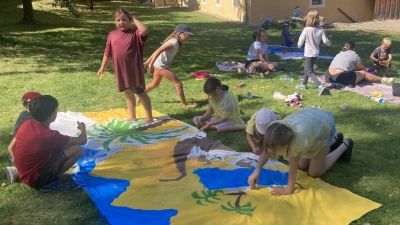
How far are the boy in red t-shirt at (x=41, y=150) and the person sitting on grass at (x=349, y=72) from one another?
5.97m

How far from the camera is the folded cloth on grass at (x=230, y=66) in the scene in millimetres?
10258

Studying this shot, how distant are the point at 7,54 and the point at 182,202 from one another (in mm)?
10080

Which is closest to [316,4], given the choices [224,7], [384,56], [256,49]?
[224,7]

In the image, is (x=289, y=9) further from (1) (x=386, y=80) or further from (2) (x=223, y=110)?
(2) (x=223, y=110)

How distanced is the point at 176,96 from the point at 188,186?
3882mm

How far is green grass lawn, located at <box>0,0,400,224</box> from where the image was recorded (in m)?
4.12

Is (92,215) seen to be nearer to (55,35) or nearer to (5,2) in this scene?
(55,35)

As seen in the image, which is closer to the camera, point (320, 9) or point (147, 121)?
point (147, 121)

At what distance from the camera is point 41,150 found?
4.22 meters

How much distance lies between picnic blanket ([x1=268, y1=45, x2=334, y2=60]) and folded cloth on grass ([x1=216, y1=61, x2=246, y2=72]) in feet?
5.30

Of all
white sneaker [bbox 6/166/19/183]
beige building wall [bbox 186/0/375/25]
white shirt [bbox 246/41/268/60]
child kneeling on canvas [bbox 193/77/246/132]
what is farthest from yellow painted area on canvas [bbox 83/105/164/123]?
beige building wall [bbox 186/0/375/25]

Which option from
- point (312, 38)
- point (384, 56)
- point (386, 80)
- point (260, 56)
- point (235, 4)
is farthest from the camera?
point (235, 4)

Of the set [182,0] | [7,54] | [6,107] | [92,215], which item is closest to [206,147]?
[92,215]

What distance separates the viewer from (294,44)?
1375cm
